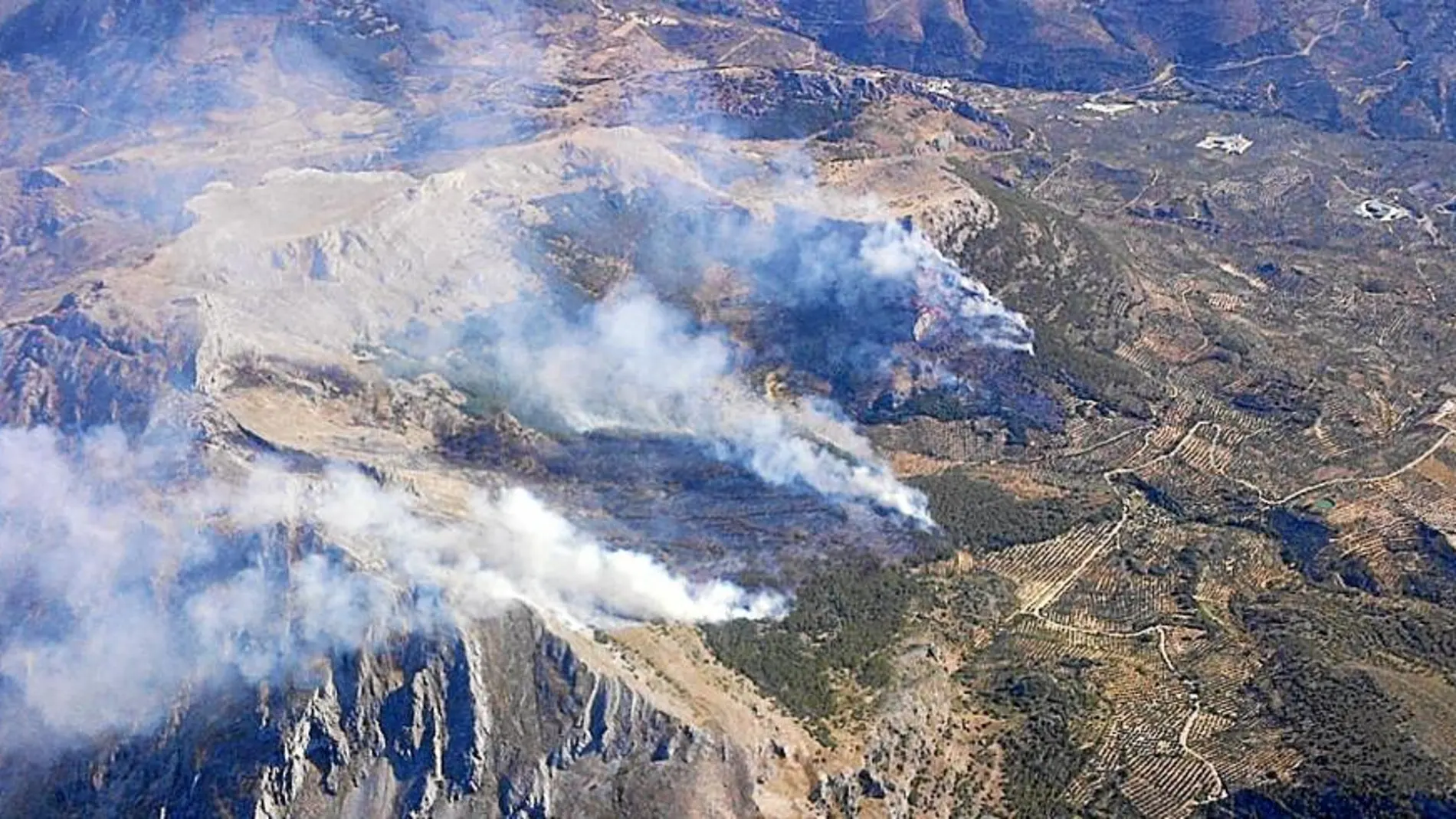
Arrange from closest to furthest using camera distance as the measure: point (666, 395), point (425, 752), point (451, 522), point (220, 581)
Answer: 1. point (425, 752)
2. point (220, 581)
3. point (451, 522)
4. point (666, 395)

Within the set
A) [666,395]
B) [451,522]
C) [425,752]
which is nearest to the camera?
[425,752]

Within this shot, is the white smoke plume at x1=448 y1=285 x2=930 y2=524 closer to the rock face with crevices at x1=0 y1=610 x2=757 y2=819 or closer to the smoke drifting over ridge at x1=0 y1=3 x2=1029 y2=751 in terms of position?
the smoke drifting over ridge at x1=0 y1=3 x2=1029 y2=751

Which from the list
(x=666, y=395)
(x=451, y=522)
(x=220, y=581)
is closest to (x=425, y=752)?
(x=220, y=581)

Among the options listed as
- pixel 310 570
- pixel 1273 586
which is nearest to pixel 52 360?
pixel 310 570

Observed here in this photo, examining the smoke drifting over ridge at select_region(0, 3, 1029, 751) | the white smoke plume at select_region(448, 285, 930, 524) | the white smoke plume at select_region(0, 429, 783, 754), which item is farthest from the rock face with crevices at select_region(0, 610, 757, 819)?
the white smoke plume at select_region(448, 285, 930, 524)

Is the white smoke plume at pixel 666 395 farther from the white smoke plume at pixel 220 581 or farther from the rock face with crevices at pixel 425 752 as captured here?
the rock face with crevices at pixel 425 752

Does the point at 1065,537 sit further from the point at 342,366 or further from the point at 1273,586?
the point at 342,366

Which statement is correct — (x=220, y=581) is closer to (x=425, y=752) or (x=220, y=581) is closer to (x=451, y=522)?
(x=451, y=522)

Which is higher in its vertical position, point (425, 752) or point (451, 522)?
point (425, 752)

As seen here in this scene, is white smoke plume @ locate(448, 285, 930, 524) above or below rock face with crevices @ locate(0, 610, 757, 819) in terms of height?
below
